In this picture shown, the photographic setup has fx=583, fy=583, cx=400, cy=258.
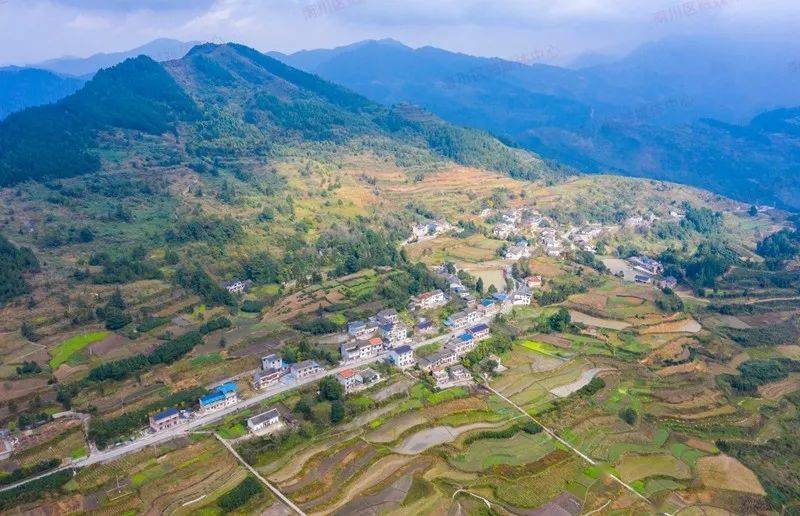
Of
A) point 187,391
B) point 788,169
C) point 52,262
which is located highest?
point 52,262

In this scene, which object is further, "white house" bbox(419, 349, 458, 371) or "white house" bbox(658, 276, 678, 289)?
"white house" bbox(658, 276, 678, 289)

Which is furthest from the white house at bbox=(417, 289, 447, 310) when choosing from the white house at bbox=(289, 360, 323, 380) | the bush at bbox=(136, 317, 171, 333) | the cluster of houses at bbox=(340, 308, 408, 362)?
the bush at bbox=(136, 317, 171, 333)

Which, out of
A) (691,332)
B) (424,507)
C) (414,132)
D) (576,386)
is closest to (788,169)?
(414,132)

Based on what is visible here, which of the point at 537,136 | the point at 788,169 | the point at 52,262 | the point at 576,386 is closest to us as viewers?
the point at 576,386

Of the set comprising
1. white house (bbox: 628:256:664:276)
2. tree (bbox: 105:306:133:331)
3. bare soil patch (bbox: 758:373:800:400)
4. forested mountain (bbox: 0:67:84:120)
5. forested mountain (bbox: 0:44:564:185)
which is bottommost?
white house (bbox: 628:256:664:276)

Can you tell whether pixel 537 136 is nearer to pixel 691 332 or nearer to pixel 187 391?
pixel 691 332

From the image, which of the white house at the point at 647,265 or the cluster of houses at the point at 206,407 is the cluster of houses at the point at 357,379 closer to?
the cluster of houses at the point at 206,407

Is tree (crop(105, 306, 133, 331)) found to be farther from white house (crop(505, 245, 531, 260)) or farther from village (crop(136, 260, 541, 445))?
white house (crop(505, 245, 531, 260))
